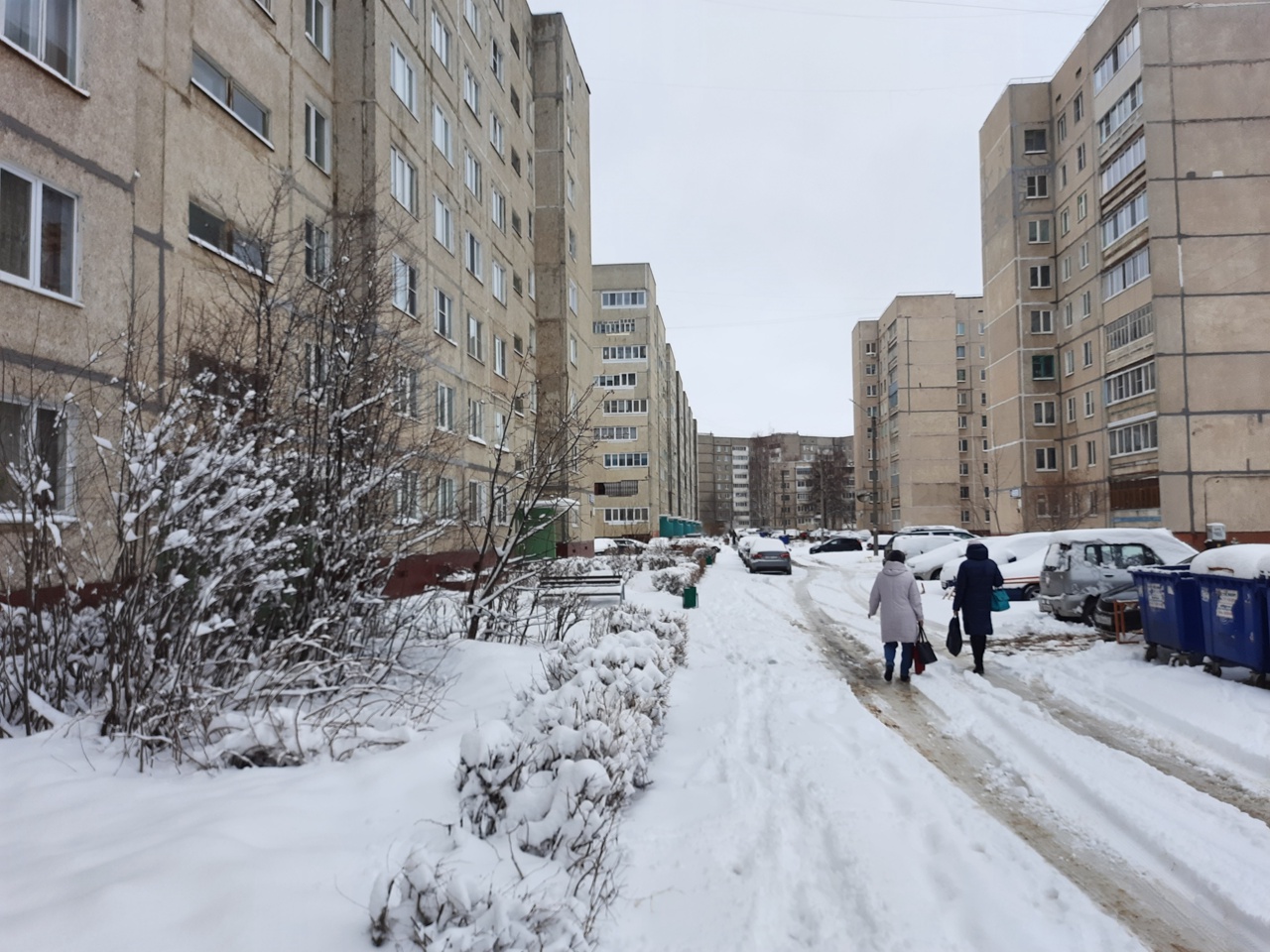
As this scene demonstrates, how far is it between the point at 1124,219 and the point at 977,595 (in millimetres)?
37212

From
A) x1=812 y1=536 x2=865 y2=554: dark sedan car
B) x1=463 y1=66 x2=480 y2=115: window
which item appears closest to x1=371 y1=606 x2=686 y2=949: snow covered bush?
A: x1=463 y1=66 x2=480 y2=115: window

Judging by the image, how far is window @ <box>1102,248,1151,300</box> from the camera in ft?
120

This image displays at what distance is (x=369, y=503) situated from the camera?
728cm

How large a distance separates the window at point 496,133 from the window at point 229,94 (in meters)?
12.9

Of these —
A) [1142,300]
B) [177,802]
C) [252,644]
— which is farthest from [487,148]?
[1142,300]

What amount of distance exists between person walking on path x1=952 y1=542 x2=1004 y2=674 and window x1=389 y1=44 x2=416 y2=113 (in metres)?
16.6

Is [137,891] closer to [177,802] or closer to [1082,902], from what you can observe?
[177,802]

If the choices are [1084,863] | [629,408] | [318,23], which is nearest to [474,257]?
[318,23]

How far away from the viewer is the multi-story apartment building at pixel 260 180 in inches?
356

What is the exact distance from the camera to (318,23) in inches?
676

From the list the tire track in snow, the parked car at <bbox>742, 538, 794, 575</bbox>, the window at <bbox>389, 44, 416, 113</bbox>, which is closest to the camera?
the tire track in snow

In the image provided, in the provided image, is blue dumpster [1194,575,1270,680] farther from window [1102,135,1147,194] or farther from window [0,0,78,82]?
window [1102,135,1147,194]

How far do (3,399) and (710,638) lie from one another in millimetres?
9874

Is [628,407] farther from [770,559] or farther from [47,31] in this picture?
[47,31]
